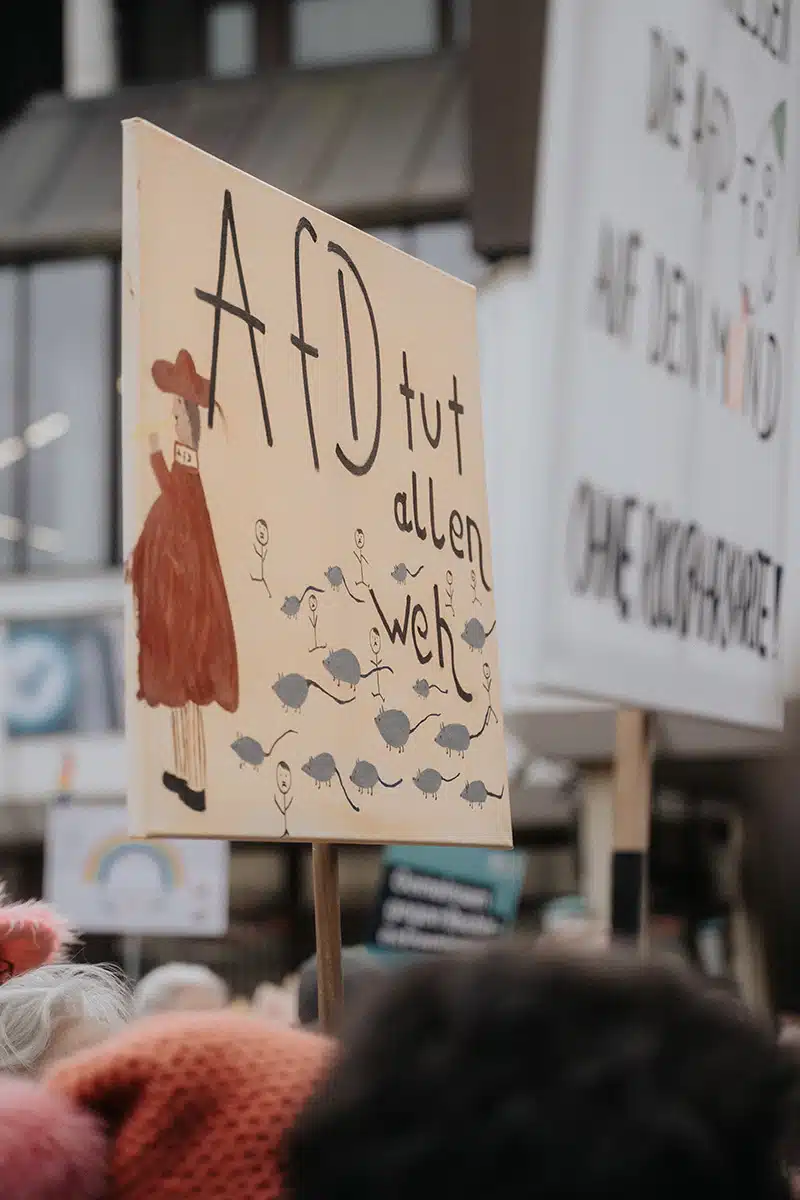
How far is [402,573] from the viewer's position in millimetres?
1961

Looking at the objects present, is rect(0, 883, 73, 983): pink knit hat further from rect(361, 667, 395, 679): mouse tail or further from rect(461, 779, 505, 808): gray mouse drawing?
rect(461, 779, 505, 808): gray mouse drawing

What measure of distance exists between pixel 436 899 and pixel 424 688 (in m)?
3.80

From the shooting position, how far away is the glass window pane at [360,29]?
1452 cm

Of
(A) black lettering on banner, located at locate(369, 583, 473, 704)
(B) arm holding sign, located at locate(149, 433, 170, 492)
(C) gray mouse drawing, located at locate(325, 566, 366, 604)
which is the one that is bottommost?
(A) black lettering on banner, located at locate(369, 583, 473, 704)

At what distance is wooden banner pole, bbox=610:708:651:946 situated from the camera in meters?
2.59

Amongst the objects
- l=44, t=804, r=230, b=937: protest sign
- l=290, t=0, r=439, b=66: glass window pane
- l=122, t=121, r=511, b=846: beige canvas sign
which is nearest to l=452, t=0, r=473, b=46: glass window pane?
l=290, t=0, r=439, b=66: glass window pane

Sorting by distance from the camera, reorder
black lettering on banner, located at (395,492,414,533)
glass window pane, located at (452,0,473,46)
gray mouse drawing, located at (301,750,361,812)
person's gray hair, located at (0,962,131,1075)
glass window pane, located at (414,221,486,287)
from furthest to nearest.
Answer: glass window pane, located at (452,0,473,46), glass window pane, located at (414,221,486,287), black lettering on banner, located at (395,492,414,533), gray mouse drawing, located at (301,750,361,812), person's gray hair, located at (0,962,131,1075)

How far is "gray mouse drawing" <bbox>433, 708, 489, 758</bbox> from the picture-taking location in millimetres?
1970

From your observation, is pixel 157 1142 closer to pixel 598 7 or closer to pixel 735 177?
pixel 598 7

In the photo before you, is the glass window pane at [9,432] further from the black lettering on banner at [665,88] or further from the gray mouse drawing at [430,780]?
the gray mouse drawing at [430,780]

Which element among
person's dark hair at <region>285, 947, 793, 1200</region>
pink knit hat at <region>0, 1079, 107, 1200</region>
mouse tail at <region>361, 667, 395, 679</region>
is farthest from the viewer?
mouse tail at <region>361, 667, 395, 679</region>

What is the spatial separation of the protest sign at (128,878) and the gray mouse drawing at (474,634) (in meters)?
5.74

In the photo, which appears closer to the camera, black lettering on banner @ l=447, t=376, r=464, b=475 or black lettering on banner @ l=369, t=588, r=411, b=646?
black lettering on banner @ l=369, t=588, r=411, b=646

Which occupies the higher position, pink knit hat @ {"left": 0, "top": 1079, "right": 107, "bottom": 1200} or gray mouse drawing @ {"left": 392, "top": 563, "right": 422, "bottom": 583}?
gray mouse drawing @ {"left": 392, "top": 563, "right": 422, "bottom": 583}
